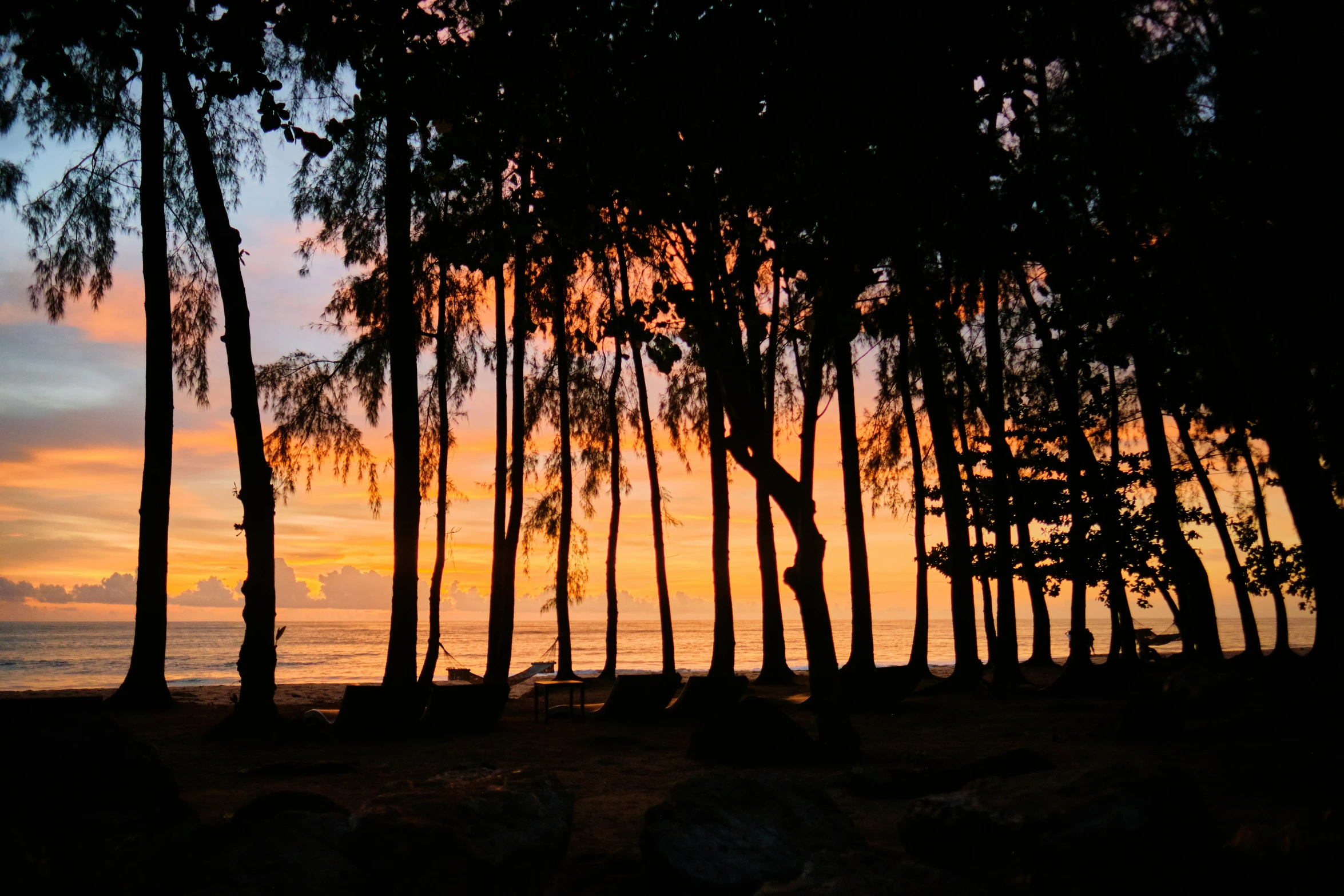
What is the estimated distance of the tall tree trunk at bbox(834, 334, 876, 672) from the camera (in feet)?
45.4

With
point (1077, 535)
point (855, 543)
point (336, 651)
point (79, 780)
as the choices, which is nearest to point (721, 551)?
point (855, 543)

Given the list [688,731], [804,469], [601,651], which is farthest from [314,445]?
[601,651]

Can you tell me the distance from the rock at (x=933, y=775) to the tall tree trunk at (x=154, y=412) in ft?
33.3

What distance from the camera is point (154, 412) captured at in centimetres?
1233

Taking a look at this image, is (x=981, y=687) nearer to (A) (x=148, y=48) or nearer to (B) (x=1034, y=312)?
(B) (x=1034, y=312)

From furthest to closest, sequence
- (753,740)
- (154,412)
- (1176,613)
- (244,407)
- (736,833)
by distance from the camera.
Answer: (1176,613)
(154,412)
(244,407)
(753,740)
(736,833)

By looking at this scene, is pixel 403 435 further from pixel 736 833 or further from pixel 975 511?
pixel 975 511

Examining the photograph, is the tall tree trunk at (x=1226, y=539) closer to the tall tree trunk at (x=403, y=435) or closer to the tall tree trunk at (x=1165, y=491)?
the tall tree trunk at (x=1165, y=491)

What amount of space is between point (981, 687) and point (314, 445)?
1082 centimetres

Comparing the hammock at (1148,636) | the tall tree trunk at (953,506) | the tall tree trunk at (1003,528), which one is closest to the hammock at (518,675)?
the tall tree trunk at (953,506)

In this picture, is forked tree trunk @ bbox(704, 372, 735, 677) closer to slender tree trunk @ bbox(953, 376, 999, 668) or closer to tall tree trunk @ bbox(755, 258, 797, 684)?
tall tree trunk @ bbox(755, 258, 797, 684)

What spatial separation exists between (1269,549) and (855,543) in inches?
388

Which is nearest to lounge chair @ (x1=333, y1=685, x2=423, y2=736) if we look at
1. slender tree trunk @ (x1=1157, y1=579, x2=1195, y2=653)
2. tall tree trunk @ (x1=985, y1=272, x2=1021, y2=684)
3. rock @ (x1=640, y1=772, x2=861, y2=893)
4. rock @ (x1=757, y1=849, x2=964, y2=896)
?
rock @ (x1=640, y1=772, x2=861, y2=893)

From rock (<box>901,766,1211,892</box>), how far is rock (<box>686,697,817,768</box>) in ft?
10.4
